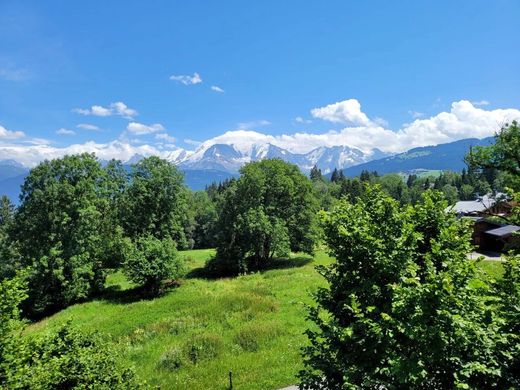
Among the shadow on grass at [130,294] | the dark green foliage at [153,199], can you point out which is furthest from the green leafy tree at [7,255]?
the dark green foliage at [153,199]

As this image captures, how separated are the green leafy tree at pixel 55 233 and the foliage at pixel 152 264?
5952mm

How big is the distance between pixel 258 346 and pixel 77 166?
33376mm

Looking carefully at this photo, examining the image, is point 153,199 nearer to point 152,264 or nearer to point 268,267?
point 152,264

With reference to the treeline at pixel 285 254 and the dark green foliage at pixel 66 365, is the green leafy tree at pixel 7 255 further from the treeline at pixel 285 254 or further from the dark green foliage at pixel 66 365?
the dark green foliage at pixel 66 365

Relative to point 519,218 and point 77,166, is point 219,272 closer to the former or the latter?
point 77,166

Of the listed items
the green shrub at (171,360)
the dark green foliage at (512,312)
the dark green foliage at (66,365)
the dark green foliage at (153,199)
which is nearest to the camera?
the dark green foliage at (512,312)

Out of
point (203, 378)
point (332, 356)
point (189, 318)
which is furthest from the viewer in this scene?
point (189, 318)

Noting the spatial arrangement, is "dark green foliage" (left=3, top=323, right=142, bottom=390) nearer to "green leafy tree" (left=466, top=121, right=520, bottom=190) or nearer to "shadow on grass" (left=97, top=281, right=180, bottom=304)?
"green leafy tree" (left=466, top=121, right=520, bottom=190)

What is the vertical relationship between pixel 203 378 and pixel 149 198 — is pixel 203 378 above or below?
below

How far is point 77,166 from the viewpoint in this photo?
43.4 meters


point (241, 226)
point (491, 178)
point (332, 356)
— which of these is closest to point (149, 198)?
point (241, 226)

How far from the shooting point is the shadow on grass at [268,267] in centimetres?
5003

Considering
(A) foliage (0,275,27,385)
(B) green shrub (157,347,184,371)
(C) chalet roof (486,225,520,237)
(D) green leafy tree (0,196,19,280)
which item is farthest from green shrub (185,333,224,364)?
(C) chalet roof (486,225,520,237)

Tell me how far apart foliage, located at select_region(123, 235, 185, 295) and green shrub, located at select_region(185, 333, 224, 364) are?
16.5 meters
